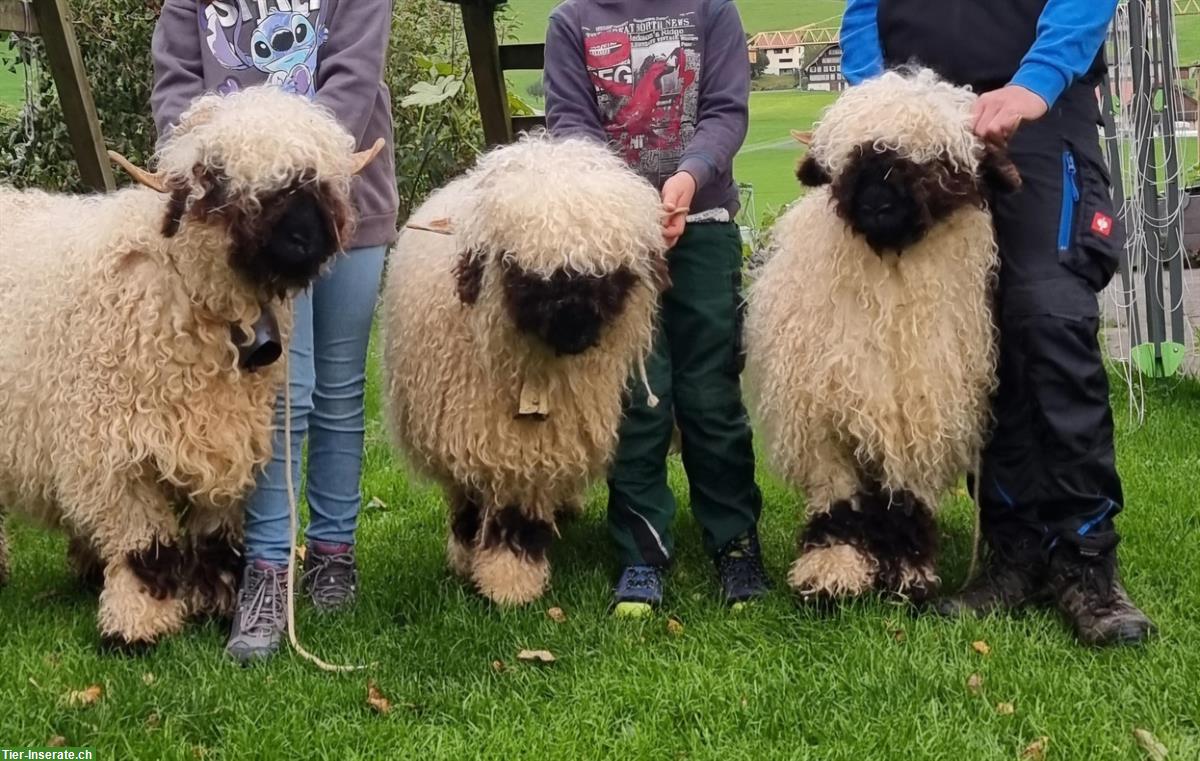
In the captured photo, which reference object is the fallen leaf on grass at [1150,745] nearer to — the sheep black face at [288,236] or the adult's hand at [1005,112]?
the adult's hand at [1005,112]

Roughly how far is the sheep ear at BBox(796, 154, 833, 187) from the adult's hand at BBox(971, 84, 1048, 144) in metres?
0.46

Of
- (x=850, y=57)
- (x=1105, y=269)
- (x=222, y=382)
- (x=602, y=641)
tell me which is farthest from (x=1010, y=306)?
(x=222, y=382)

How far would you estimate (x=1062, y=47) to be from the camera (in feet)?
11.1

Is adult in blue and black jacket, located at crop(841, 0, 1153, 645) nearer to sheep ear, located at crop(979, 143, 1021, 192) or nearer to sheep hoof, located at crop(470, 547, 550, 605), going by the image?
sheep ear, located at crop(979, 143, 1021, 192)

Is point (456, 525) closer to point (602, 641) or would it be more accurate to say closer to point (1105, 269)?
point (602, 641)

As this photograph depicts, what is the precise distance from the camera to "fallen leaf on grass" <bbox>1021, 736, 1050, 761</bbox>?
112 inches

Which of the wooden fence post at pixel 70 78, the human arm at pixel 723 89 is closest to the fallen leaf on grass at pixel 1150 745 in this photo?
the human arm at pixel 723 89

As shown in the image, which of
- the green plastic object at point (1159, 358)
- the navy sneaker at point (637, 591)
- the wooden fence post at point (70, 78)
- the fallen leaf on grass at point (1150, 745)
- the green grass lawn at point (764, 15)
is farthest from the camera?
the green grass lawn at point (764, 15)

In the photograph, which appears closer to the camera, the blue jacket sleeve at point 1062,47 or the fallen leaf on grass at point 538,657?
the blue jacket sleeve at point 1062,47

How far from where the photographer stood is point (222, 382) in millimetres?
3494

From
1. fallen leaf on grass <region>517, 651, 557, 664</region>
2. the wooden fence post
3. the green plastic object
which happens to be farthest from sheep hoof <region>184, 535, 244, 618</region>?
the green plastic object

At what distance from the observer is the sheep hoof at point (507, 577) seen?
157 inches

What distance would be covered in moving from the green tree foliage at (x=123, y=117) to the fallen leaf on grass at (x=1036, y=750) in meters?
7.03

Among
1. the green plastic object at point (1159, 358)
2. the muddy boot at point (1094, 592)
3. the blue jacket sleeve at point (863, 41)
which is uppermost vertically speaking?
the blue jacket sleeve at point (863, 41)
